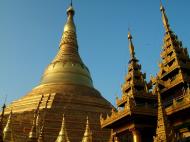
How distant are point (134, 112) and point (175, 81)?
4.09m

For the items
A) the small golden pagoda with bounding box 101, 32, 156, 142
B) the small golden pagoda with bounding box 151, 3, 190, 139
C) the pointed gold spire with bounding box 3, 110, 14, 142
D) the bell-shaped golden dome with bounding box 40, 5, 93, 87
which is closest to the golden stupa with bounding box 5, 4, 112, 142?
the bell-shaped golden dome with bounding box 40, 5, 93, 87

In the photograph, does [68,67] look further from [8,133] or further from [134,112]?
[134,112]

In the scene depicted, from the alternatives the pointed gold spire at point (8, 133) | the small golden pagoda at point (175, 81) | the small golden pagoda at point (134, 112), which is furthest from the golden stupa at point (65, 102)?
the small golden pagoda at point (175, 81)

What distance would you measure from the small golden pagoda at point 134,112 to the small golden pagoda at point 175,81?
4.10ft

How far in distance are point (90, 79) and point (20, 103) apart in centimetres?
1357

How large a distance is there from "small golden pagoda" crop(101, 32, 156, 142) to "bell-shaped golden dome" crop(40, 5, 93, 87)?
63.9 feet

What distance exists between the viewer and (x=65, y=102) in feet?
116

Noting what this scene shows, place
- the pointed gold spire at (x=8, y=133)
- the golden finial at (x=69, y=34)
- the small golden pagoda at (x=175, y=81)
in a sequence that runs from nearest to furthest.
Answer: the small golden pagoda at (x=175, y=81), the pointed gold spire at (x=8, y=133), the golden finial at (x=69, y=34)

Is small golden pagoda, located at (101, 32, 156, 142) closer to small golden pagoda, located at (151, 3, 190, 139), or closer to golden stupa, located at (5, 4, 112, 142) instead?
small golden pagoda, located at (151, 3, 190, 139)

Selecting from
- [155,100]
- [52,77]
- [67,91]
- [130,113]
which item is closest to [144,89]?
[155,100]

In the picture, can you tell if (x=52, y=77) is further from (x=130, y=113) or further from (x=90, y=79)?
(x=130, y=113)

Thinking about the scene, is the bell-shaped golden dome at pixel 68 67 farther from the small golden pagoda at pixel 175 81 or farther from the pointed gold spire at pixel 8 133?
the small golden pagoda at pixel 175 81

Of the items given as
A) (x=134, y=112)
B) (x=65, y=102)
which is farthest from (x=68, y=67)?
(x=134, y=112)

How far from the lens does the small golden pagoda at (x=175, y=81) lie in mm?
17288
